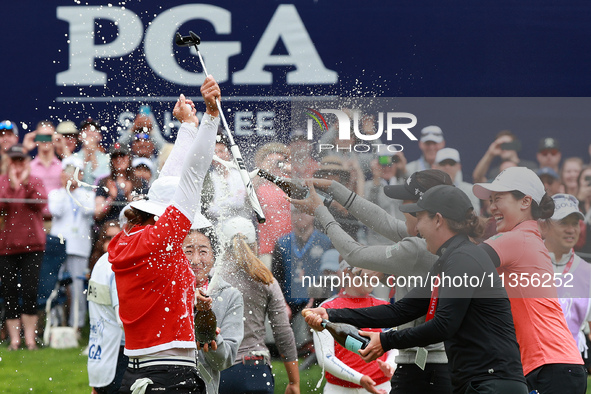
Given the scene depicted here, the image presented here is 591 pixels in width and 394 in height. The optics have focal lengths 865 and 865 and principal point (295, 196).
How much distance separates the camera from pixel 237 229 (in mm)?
5543

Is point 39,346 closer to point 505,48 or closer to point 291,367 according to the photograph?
point 291,367

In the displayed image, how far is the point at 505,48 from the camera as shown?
5918mm

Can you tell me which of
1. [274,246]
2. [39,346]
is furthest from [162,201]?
[39,346]

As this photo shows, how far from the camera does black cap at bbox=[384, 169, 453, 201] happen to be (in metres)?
5.00

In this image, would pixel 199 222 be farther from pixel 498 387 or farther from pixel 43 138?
pixel 43 138

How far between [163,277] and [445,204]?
1450mm

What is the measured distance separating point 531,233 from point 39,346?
347 cm

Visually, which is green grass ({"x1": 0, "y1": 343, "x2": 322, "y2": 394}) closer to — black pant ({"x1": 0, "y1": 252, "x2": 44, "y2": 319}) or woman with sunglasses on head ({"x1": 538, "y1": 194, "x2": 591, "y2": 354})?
black pant ({"x1": 0, "y1": 252, "x2": 44, "y2": 319})

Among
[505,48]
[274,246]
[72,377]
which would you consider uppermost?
[505,48]

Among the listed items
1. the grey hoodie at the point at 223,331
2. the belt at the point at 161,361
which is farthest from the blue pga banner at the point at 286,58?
the belt at the point at 161,361

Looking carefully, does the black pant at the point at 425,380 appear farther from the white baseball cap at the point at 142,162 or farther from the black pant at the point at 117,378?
the white baseball cap at the point at 142,162

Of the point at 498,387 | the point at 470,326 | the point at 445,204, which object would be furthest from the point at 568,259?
the point at 498,387

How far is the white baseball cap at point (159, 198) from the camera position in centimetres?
402

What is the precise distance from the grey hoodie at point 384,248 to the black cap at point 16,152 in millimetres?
2542
